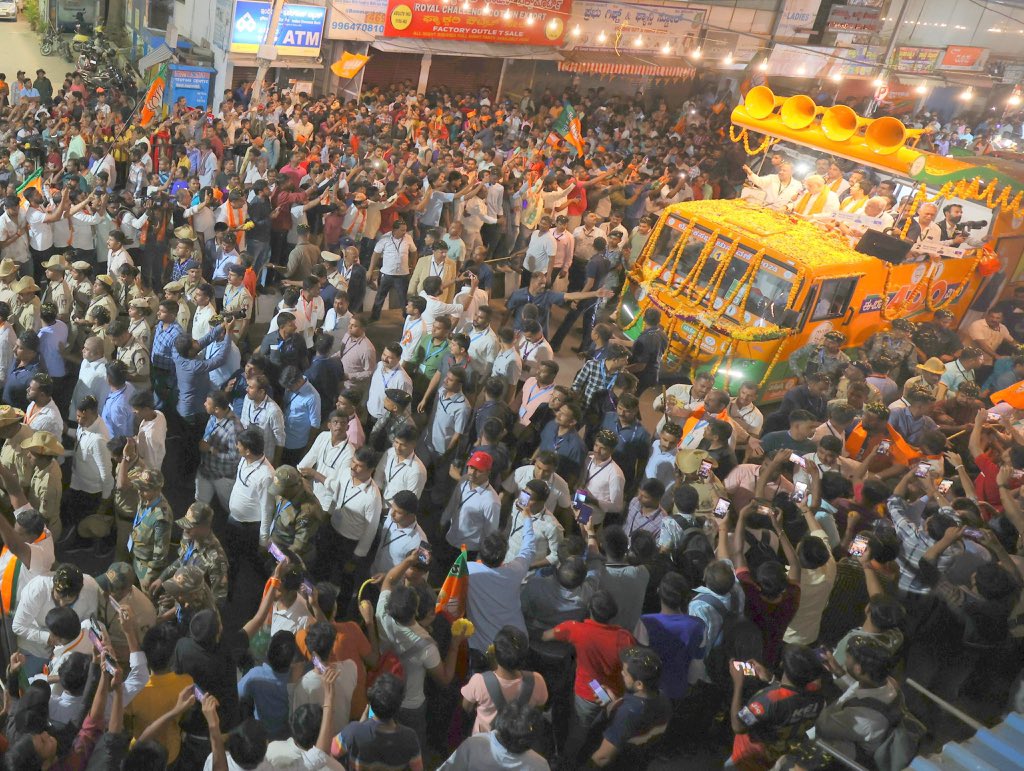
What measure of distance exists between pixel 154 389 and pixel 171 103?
11.4m

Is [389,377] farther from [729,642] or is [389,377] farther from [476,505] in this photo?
[729,642]

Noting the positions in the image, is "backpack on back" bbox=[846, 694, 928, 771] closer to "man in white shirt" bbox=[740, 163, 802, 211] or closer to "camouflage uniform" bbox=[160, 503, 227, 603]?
"camouflage uniform" bbox=[160, 503, 227, 603]

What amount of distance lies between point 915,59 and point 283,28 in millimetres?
21514

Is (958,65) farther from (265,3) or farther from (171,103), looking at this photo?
(171,103)

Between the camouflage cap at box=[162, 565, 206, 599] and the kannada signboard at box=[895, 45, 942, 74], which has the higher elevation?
the kannada signboard at box=[895, 45, 942, 74]

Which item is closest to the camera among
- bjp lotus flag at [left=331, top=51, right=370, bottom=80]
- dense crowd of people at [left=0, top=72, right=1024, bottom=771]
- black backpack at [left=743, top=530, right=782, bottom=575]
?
dense crowd of people at [left=0, top=72, right=1024, bottom=771]

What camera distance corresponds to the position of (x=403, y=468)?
6547mm

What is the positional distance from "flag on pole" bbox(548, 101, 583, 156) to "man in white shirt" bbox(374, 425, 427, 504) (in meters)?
11.9

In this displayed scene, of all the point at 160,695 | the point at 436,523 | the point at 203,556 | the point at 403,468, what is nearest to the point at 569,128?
→ the point at 436,523

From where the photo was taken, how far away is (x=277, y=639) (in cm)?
453

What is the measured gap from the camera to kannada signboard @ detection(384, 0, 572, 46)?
20.3 meters

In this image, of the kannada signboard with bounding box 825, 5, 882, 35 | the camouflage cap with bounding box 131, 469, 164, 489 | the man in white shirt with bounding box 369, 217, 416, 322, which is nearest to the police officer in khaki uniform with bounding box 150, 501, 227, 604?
the camouflage cap with bounding box 131, 469, 164, 489

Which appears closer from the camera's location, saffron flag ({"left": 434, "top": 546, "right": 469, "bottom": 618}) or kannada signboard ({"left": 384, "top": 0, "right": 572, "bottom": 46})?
saffron flag ({"left": 434, "top": 546, "right": 469, "bottom": 618})

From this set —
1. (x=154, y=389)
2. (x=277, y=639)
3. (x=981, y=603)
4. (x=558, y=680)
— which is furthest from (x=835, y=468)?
(x=154, y=389)
